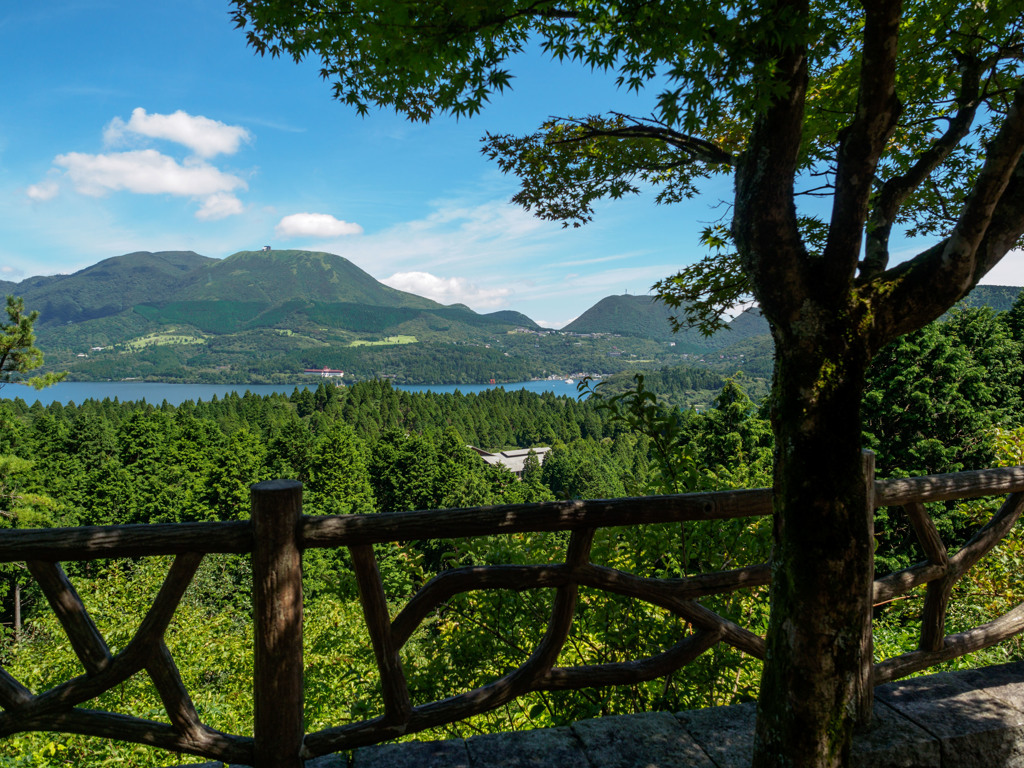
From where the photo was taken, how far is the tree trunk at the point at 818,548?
1758 millimetres

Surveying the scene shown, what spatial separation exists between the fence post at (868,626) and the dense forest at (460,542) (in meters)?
0.82

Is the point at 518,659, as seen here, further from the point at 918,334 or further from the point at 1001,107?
the point at 918,334

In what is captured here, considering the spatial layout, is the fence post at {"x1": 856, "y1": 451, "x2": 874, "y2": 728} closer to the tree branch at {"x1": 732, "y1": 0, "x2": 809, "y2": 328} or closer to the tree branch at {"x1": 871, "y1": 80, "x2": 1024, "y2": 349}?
the tree branch at {"x1": 871, "y1": 80, "x2": 1024, "y2": 349}

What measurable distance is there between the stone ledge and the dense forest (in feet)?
1.56

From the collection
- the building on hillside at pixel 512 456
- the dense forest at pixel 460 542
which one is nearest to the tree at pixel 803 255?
the dense forest at pixel 460 542

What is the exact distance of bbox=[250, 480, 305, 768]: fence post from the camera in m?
→ 1.88

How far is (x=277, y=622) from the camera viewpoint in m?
1.91

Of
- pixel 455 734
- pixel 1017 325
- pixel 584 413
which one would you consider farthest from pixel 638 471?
pixel 455 734

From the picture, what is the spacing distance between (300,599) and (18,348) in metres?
21.0

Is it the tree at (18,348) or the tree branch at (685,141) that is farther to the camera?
the tree at (18,348)

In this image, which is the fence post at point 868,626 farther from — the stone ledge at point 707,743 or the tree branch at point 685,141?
the tree branch at point 685,141

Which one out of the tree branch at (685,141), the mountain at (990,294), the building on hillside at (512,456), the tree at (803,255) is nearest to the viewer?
the tree at (803,255)

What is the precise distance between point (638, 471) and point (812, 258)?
178 feet

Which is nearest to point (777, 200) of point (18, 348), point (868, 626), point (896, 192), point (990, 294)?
point (896, 192)
